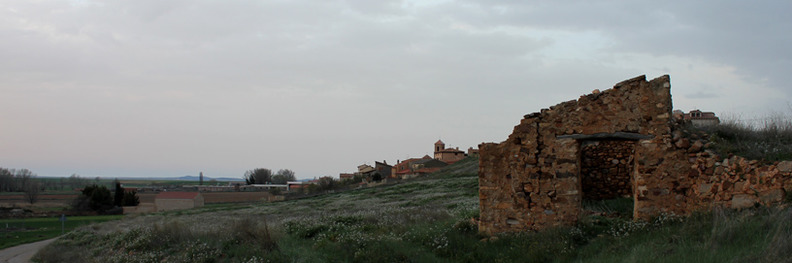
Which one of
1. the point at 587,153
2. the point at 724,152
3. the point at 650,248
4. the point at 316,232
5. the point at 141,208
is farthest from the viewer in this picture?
the point at 141,208

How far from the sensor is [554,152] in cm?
1009

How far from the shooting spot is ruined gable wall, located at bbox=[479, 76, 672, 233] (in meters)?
9.53

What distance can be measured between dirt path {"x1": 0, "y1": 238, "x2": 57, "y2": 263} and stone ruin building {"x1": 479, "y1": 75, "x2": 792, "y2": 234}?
21.9m

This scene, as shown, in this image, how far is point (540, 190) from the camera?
10062 mm

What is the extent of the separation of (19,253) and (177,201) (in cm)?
3565

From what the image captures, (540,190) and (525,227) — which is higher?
(540,190)

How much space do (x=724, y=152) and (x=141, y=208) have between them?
64755mm

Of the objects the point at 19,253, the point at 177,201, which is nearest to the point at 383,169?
the point at 177,201

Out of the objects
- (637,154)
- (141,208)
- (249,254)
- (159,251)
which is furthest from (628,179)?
(141,208)

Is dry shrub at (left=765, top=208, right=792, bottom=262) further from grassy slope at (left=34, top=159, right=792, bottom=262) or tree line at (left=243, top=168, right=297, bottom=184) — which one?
tree line at (left=243, top=168, right=297, bottom=184)

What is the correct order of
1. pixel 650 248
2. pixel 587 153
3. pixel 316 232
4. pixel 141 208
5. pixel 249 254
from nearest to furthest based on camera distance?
pixel 650 248, pixel 249 254, pixel 587 153, pixel 316 232, pixel 141 208

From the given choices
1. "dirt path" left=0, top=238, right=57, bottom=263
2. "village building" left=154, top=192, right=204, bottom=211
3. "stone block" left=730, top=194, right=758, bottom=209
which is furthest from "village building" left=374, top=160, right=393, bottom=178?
"stone block" left=730, top=194, right=758, bottom=209

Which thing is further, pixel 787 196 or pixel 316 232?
pixel 316 232

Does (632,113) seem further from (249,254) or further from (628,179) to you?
(249,254)
